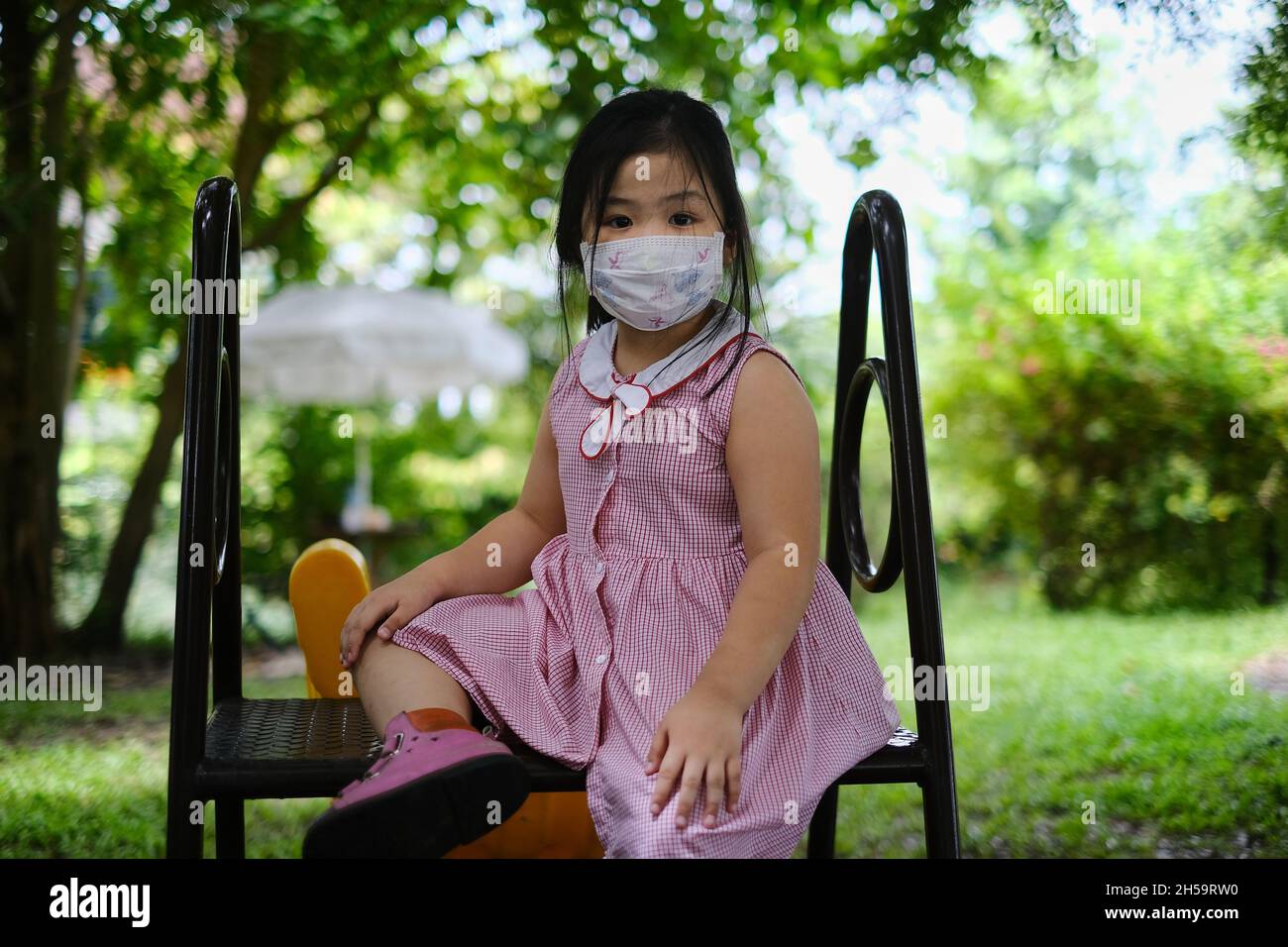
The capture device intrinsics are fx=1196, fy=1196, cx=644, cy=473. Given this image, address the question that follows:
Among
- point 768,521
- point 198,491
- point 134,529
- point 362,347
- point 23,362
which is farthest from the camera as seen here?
point 362,347

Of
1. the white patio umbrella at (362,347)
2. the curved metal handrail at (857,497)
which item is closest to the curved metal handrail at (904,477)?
the curved metal handrail at (857,497)

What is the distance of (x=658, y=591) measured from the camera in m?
1.49

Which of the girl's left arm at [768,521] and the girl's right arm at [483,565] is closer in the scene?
the girl's left arm at [768,521]

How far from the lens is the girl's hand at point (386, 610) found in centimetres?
152

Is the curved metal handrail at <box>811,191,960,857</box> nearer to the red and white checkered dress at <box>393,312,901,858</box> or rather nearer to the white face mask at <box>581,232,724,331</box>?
the red and white checkered dress at <box>393,312,901,858</box>

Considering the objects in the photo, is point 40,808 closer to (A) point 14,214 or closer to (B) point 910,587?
(A) point 14,214

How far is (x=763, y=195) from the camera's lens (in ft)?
21.1

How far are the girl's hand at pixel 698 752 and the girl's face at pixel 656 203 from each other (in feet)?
1.97

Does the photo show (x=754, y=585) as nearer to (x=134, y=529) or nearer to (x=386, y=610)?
(x=386, y=610)

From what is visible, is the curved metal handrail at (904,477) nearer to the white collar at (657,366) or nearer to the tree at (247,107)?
the white collar at (657,366)

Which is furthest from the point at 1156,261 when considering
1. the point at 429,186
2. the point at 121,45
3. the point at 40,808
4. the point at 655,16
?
the point at 40,808

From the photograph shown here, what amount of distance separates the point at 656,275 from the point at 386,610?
552 millimetres

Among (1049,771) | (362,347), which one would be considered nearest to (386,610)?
(1049,771)
